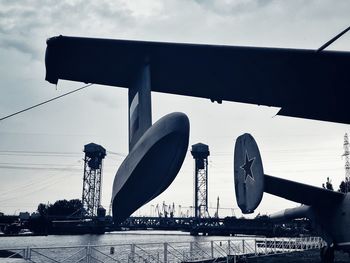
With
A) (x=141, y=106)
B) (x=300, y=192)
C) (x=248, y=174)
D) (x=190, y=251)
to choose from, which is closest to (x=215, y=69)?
(x=141, y=106)

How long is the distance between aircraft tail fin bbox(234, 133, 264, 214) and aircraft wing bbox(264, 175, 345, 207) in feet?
4.28

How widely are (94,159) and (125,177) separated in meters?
175

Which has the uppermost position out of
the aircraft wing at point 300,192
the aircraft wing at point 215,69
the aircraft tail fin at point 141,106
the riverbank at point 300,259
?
the aircraft wing at point 215,69

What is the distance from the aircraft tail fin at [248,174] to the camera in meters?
14.2

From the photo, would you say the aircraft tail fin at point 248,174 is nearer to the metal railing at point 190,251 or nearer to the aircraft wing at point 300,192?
the aircraft wing at point 300,192

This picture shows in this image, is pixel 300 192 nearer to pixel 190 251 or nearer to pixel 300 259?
pixel 300 259

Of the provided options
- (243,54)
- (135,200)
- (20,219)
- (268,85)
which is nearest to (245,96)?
(268,85)

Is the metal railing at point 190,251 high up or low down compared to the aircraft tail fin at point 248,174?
down

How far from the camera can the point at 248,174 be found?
15.2 m

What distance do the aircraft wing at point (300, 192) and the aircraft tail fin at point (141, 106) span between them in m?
8.54

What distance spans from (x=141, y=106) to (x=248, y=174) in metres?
7.49

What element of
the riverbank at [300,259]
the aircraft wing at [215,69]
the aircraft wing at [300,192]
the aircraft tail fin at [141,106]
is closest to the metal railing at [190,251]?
the riverbank at [300,259]

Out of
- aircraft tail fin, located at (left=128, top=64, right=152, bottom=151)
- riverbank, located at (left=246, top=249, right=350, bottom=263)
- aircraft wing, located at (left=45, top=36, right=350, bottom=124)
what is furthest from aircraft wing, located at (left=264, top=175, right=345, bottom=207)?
aircraft tail fin, located at (left=128, top=64, right=152, bottom=151)

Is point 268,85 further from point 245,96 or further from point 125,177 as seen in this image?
point 125,177
